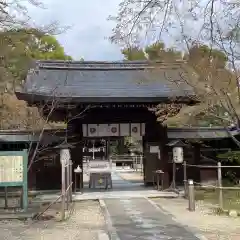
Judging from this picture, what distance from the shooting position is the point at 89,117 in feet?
70.7

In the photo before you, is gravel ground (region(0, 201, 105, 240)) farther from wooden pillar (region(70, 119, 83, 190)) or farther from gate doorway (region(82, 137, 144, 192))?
gate doorway (region(82, 137, 144, 192))

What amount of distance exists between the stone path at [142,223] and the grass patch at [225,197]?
90.7 inches

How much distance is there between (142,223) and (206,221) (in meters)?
1.65

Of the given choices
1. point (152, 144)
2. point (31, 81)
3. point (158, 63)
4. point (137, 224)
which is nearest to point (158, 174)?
point (152, 144)

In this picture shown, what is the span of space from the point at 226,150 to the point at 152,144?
4252mm

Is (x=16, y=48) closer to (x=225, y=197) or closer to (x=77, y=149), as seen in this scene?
(x=225, y=197)

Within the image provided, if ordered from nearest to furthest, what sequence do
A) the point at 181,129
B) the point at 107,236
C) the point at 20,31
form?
the point at 107,236, the point at 20,31, the point at 181,129

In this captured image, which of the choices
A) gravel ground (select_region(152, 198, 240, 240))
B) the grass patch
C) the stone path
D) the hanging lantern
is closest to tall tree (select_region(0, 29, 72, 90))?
the stone path

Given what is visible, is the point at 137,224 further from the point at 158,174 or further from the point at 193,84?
the point at 158,174

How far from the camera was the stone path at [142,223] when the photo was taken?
366 inches

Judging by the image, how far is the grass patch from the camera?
1430 cm

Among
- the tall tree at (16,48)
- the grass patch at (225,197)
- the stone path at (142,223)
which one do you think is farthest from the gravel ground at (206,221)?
the tall tree at (16,48)

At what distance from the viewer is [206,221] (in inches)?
448

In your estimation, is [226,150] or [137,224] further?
[226,150]
